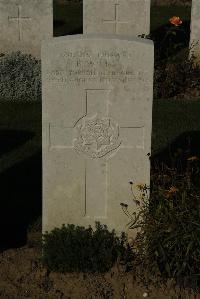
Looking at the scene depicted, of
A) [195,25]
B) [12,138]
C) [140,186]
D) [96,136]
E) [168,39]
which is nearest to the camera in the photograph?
[140,186]

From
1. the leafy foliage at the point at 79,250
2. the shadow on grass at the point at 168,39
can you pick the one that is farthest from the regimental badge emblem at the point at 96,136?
the shadow on grass at the point at 168,39

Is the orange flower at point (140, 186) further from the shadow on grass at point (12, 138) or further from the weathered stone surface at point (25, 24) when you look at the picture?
the weathered stone surface at point (25, 24)

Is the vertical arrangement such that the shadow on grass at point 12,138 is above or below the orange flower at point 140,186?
above

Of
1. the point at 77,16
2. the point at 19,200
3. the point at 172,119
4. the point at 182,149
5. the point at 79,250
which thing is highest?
the point at 77,16

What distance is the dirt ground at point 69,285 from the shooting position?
4.98 metres

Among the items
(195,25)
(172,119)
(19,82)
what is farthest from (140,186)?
(195,25)

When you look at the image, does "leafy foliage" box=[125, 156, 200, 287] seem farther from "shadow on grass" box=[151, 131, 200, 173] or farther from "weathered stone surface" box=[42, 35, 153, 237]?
"shadow on grass" box=[151, 131, 200, 173]

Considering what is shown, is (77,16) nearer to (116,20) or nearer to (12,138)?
(116,20)

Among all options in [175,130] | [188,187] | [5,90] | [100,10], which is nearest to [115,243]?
[188,187]

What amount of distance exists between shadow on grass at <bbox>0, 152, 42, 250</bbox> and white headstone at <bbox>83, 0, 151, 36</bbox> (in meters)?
4.27

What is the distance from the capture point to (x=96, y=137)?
5344 mm

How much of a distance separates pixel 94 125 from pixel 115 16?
6839 millimetres

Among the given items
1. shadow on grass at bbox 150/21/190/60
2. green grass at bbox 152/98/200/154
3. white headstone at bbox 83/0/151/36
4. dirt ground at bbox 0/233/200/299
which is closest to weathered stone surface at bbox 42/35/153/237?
dirt ground at bbox 0/233/200/299

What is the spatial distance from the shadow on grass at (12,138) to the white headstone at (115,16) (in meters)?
3.47
